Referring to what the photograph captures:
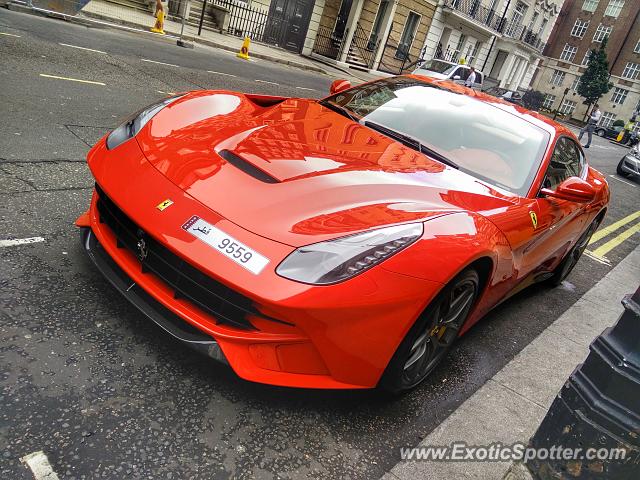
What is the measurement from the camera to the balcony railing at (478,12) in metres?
33.0

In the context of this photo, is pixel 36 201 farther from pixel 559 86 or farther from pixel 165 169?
pixel 559 86

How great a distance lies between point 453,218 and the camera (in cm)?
260

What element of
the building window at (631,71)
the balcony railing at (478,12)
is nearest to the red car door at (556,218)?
the balcony railing at (478,12)

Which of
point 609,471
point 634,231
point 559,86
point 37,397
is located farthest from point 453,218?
point 559,86

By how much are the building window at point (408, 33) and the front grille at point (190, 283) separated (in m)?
30.0

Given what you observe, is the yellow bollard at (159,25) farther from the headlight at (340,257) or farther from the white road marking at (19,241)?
the headlight at (340,257)

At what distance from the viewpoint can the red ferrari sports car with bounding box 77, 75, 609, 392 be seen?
2.16 meters

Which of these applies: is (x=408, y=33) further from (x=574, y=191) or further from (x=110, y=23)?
(x=574, y=191)

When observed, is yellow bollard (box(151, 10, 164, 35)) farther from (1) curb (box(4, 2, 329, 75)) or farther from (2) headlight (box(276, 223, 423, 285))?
(2) headlight (box(276, 223, 423, 285))

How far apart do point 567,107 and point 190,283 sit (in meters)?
74.2

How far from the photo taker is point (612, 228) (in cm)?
903

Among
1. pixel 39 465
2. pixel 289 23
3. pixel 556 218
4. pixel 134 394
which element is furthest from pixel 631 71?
pixel 39 465

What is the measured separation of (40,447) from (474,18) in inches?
1509

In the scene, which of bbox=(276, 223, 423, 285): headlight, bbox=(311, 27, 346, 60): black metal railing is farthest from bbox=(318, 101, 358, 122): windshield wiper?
bbox=(311, 27, 346, 60): black metal railing
